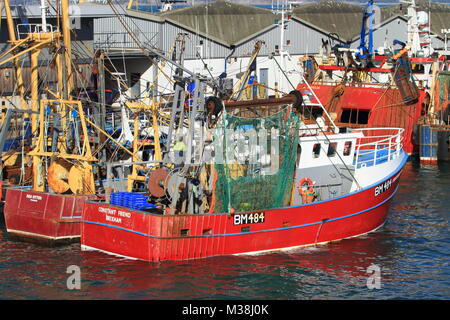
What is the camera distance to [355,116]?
142 ft

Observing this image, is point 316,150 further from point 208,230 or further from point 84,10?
point 84,10

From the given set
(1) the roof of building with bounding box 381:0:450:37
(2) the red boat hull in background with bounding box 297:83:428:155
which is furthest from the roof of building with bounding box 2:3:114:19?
(1) the roof of building with bounding box 381:0:450:37

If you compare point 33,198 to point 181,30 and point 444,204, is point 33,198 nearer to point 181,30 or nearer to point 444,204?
point 444,204

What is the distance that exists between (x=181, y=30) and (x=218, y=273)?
3008 centimetres

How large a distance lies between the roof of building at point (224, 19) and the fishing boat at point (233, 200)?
2525cm

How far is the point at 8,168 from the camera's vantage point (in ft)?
109

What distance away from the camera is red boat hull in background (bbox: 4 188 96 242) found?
27344mm

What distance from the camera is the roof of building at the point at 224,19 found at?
5181cm

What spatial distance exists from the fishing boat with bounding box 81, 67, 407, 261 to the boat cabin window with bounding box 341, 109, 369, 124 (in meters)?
15.1

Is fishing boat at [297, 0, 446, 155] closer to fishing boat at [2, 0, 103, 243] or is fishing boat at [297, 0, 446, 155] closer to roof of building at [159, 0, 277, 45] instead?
roof of building at [159, 0, 277, 45]

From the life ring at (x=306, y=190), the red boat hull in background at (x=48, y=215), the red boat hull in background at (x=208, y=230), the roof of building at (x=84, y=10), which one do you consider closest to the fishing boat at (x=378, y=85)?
the life ring at (x=306, y=190)

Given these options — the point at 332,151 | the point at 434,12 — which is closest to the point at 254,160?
the point at 332,151

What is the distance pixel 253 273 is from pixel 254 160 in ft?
12.3

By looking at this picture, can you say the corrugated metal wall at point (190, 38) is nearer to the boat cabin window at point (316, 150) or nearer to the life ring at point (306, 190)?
the boat cabin window at point (316, 150)
